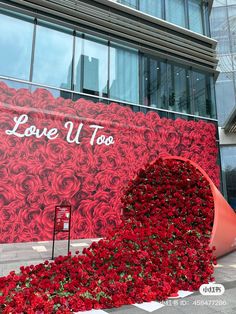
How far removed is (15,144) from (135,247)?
21.2 ft

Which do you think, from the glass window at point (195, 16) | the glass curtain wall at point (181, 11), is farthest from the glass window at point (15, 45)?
the glass window at point (195, 16)

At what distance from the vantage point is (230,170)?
55.4 feet

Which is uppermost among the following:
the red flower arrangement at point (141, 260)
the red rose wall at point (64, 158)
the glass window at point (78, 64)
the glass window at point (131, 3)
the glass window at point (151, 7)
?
the glass window at point (151, 7)

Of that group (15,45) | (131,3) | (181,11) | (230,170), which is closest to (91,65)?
(15,45)

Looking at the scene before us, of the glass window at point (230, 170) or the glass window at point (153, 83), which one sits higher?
the glass window at point (153, 83)

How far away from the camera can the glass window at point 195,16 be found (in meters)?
15.3

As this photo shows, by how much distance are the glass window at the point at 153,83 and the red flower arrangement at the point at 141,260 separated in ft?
23.9

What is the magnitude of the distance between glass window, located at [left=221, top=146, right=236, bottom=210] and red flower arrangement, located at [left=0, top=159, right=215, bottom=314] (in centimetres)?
1121

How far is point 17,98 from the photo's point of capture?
9.57 metres

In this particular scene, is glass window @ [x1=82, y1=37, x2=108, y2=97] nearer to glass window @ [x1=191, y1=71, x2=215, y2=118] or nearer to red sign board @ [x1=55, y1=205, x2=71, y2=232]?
glass window @ [x1=191, y1=71, x2=215, y2=118]

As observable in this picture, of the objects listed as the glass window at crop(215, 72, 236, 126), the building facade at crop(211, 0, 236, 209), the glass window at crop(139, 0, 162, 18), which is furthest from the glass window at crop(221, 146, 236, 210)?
the glass window at crop(139, 0, 162, 18)

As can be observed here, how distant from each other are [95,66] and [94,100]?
186 cm

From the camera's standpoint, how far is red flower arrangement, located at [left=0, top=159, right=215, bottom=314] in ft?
11.2

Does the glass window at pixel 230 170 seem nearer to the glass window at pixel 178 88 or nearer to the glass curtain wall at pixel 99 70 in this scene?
the glass curtain wall at pixel 99 70
